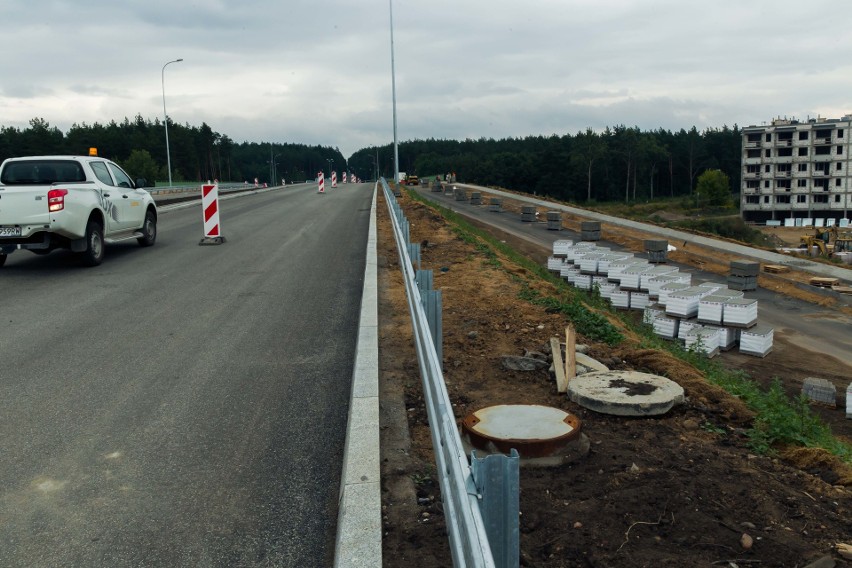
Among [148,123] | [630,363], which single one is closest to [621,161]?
[148,123]

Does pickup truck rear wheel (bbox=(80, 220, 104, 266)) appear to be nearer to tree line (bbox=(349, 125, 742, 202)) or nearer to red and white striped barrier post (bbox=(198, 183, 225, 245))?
red and white striped barrier post (bbox=(198, 183, 225, 245))

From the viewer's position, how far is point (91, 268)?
12.7 metres

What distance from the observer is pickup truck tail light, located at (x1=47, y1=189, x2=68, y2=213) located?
11719 millimetres


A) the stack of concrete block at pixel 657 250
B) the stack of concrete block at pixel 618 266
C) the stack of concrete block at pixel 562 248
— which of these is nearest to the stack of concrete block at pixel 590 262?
the stack of concrete block at pixel 618 266

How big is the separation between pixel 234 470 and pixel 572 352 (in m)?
3.27

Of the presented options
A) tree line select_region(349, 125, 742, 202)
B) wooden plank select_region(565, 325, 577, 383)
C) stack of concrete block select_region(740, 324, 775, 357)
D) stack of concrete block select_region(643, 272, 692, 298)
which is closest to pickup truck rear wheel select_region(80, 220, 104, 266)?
wooden plank select_region(565, 325, 577, 383)

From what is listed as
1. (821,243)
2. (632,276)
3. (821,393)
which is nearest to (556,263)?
(632,276)

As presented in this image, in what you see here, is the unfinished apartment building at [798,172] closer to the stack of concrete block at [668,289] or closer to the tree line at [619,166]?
the tree line at [619,166]

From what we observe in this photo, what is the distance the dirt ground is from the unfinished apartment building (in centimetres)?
10427

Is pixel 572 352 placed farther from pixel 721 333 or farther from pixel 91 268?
pixel 91 268

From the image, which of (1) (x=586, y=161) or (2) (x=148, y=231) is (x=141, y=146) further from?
(2) (x=148, y=231)

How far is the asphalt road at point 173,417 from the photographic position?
149 inches

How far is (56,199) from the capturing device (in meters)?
11.8

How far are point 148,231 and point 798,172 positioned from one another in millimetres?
105930
